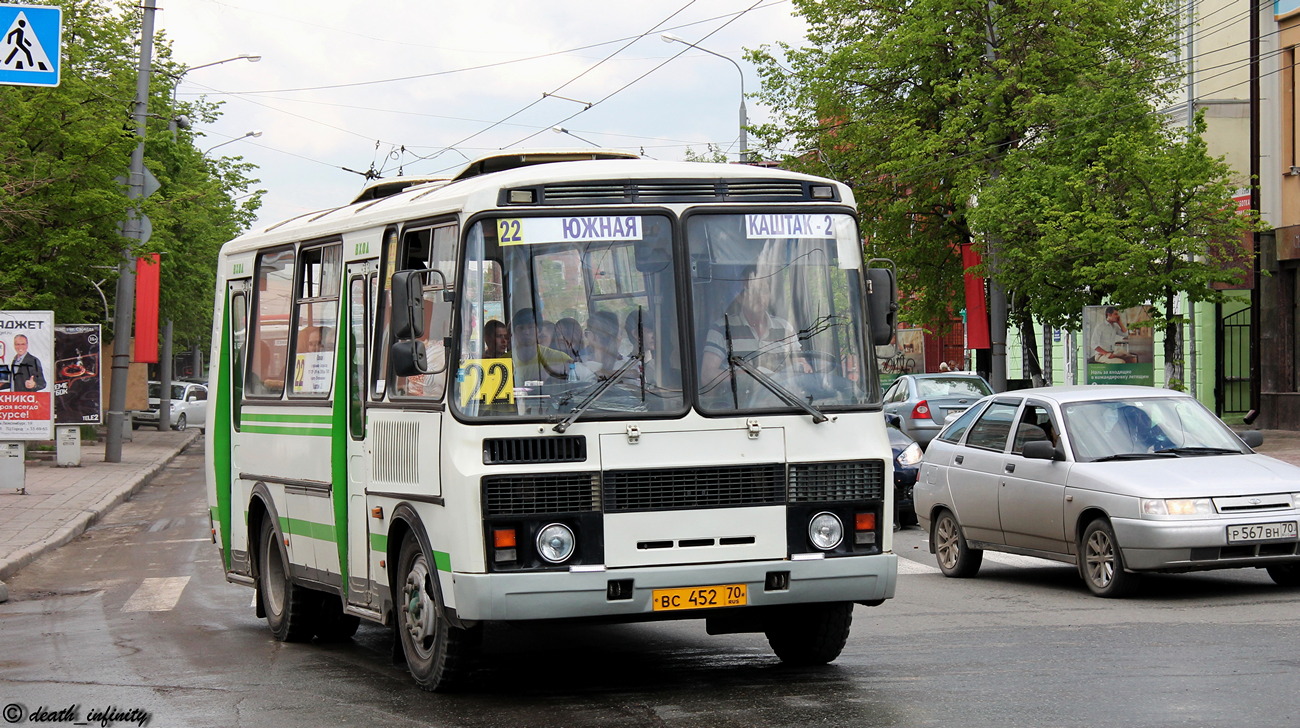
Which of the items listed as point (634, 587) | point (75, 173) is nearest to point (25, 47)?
point (634, 587)

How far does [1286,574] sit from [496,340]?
7235 millimetres

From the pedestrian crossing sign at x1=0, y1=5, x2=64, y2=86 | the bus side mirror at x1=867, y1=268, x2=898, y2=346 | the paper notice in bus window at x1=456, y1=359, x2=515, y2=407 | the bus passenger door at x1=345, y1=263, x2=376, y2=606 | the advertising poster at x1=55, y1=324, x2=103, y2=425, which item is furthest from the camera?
the advertising poster at x1=55, y1=324, x2=103, y2=425

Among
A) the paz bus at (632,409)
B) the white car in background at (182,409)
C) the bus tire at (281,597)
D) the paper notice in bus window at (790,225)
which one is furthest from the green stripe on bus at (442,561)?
the white car in background at (182,409)

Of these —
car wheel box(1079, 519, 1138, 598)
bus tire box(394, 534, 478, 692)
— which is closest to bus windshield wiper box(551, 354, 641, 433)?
bus tire box(394, 534, 478, 692)

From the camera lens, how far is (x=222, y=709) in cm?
840

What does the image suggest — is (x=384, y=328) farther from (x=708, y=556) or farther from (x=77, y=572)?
(x=77, y=572)

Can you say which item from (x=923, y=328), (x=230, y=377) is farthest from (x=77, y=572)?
(x=923, y=328)

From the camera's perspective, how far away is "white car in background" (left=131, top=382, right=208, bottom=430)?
2354 inches

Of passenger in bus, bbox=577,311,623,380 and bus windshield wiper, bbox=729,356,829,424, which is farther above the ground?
passenger in bus, bbox=577,311,623,380

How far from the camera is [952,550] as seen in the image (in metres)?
14.8

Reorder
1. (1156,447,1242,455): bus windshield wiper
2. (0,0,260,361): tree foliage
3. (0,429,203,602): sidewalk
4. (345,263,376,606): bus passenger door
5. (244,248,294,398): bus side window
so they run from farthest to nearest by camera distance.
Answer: (0,0,260,361): tree foliage
(0,429,203,602): sidewalk
(1156,447,1242,455): bus windshield wiper
(244,248,294,398): bus side window
(345,263,376,606): bus passenger door

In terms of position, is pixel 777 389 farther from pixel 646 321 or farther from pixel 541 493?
pixel 541 493

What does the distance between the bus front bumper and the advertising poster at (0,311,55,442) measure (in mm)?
21162

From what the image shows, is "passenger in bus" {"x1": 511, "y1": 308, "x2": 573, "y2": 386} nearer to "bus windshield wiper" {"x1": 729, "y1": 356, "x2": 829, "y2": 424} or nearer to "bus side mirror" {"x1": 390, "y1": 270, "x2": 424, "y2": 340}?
"bus side mirror" {"x1": 390, "y1": 270, "x2": 424, "y2": 340}
